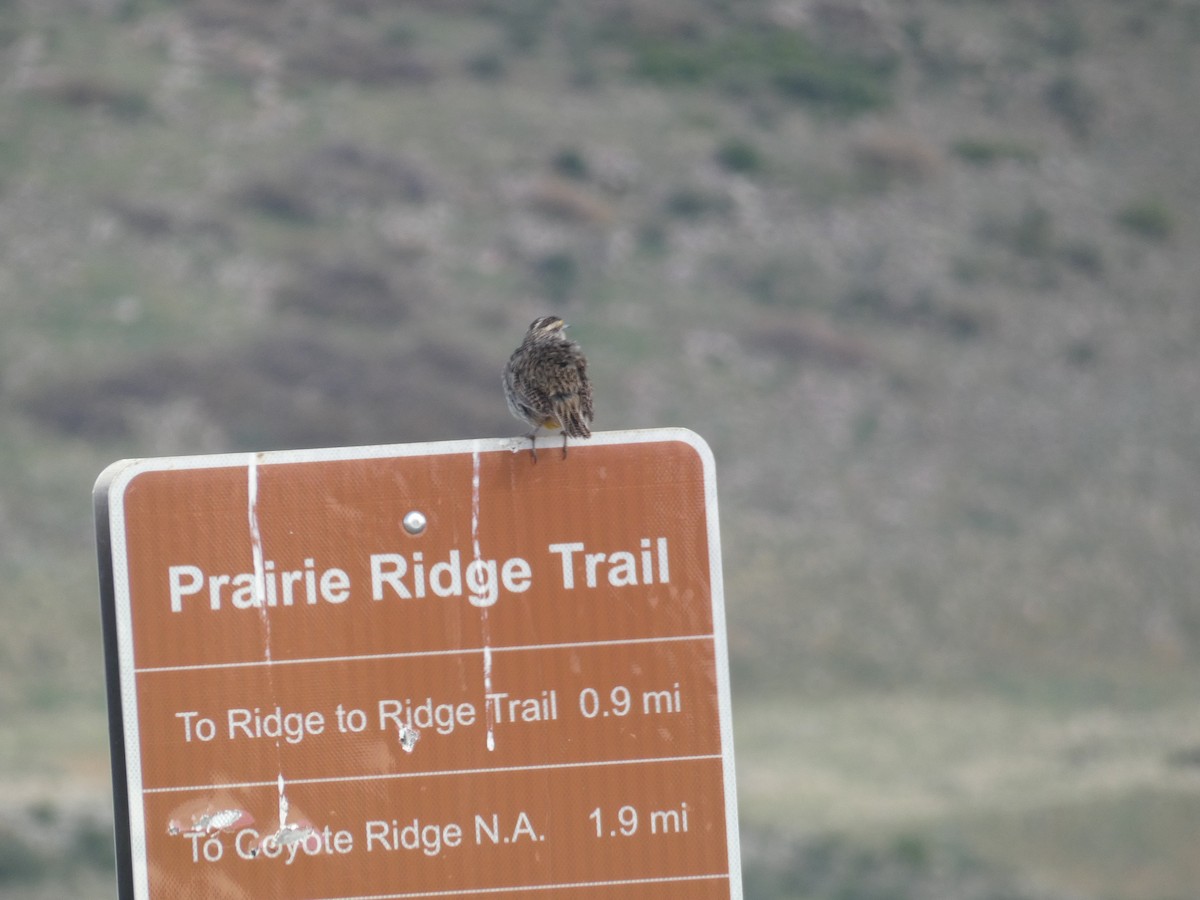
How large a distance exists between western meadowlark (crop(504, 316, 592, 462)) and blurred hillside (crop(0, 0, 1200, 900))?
13269mm

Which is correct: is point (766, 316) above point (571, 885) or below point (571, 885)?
above

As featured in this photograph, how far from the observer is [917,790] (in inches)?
729

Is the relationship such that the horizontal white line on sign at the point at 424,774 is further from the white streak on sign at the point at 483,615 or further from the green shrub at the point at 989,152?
the green shrub at the point at 989,152

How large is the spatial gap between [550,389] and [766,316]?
28.4 m

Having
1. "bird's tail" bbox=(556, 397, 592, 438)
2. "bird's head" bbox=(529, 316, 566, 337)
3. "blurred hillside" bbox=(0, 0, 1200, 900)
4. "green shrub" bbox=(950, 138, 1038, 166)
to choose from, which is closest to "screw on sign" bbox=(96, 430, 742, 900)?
"bird's tail" bbox=(556, 397, 592, 438)

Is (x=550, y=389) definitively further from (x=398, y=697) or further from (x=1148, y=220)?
(x=1148, y=220)

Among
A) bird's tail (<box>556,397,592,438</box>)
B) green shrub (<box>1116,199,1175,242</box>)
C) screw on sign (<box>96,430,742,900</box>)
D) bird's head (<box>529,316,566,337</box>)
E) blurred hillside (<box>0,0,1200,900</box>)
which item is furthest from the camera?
green shrub (<box>1116,199,1175,242</box>)

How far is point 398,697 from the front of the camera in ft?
8.16

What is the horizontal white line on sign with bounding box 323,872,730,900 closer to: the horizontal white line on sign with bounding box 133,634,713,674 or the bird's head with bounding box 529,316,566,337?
the horizontal white line on sign with bounding box 133,634,713,674

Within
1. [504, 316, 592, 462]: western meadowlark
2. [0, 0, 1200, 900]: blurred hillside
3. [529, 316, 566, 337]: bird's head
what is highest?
[0, 0, 1200, 900]: blurred hillside

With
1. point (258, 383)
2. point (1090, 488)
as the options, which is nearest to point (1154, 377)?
point (1090, 488)

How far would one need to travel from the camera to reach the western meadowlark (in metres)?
2.72

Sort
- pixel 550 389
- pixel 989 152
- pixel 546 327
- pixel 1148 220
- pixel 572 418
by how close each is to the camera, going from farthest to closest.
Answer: pixel 989 152 < pixel 1148 220 < pixel 546 327 < pixel 550 389 < pixel 572 418

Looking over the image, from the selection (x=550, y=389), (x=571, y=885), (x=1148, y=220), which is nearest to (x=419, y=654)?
(x=571, y=885)
